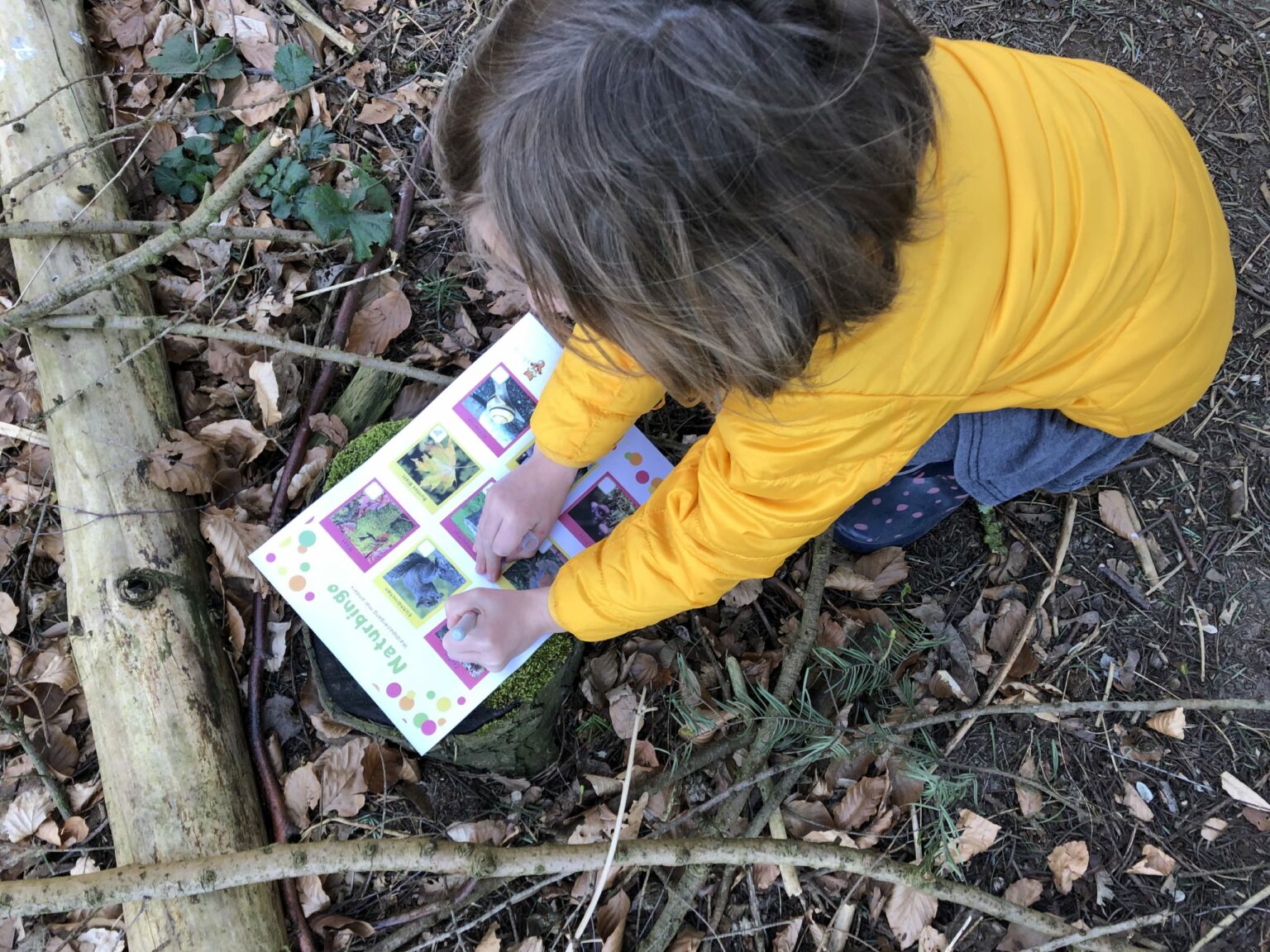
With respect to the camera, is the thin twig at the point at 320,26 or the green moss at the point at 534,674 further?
the thin twig at the point at 320,26

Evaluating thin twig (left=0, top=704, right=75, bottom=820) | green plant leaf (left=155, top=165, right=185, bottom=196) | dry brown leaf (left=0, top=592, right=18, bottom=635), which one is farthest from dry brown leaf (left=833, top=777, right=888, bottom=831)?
green plant leaf (left=155, top=165, right=185, bottom=196)

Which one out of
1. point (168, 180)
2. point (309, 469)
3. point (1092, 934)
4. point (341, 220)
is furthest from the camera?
point (168, 180)

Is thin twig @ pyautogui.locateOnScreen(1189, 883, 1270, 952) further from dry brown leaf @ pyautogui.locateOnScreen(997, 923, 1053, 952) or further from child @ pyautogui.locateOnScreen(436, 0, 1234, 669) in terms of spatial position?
child @ pyautogui.locateOnScreen(436, 0, 1234, 669)

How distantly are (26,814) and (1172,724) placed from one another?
2.87 m

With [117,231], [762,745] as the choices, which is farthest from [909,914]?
[117,231]

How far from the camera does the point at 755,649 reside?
2.15m

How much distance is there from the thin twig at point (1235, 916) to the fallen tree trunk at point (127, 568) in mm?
2129

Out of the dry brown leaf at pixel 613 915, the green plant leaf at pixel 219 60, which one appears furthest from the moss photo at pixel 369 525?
the green plant leaf at pixel 219 60

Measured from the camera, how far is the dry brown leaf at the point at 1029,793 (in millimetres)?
1980

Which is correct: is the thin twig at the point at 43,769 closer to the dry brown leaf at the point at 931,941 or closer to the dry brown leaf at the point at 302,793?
the dry brown leaf at the point at 302,793

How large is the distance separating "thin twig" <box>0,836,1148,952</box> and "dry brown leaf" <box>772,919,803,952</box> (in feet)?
1.13

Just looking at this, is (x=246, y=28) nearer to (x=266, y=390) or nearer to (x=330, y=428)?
(x=266, y=390)

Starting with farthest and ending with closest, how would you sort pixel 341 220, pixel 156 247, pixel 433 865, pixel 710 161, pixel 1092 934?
pixel 341 220
pixel 156 247
pixel 1092 934
pixel 433 865
pixel 710 161

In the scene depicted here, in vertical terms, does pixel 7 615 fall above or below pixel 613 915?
above
